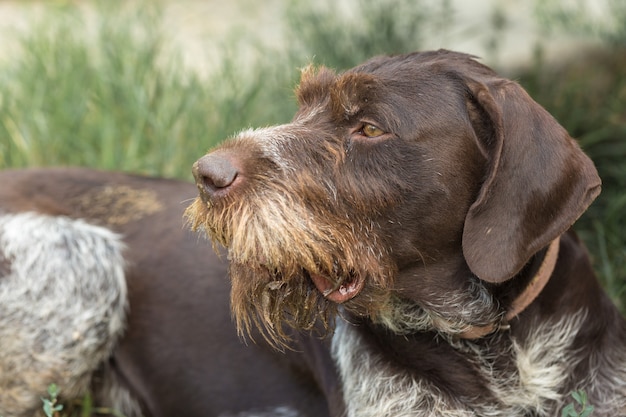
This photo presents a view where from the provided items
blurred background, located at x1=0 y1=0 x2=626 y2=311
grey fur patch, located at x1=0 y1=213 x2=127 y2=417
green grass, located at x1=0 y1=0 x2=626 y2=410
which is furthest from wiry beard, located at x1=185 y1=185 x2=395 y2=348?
green grass, located at x1=0 y1=0 x2=626 y2=410

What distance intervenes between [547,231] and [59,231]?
7.24 ft

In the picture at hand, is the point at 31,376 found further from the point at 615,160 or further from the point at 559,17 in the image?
the point at 559,17

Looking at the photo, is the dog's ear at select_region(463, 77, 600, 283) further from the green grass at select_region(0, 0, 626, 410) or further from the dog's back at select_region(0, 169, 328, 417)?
the green grass at select_region(0, 0, 626, 410)

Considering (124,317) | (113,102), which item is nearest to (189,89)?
(113,102)

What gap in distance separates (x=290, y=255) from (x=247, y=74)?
3.91 metres

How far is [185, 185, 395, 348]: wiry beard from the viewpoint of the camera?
2.89m

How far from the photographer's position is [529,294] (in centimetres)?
321

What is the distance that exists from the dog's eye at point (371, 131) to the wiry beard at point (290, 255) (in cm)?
27

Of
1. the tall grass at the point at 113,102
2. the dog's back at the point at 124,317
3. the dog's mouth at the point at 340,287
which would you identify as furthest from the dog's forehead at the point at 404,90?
the tall grass at the point at 113,102

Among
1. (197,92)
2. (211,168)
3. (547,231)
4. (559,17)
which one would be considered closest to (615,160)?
(559,17)

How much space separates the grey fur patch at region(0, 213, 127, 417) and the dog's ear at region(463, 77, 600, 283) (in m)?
1.82

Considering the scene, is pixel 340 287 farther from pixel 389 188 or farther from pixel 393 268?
pixel 389 188

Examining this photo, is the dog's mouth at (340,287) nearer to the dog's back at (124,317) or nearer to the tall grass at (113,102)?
the dog's back at (124,317)

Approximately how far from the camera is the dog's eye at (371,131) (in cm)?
301
